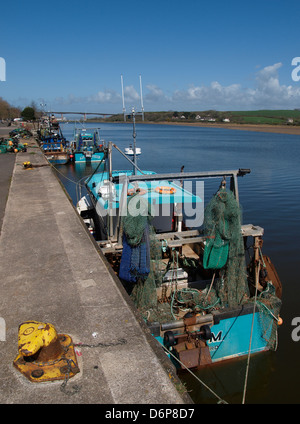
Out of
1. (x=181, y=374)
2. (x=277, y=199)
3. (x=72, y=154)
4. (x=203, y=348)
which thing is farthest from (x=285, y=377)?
(x=72, y=154)

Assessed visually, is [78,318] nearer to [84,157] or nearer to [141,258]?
[141,258]

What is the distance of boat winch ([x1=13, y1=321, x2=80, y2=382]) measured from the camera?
11.0 ft

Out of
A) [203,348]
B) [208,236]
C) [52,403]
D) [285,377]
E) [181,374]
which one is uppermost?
[208,236]

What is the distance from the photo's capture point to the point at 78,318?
4.36 meters

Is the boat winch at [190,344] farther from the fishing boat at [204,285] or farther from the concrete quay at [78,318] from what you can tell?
the concrete quay at [78,318]

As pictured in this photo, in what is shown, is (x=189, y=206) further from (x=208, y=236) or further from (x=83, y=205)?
(x=83, y=205)

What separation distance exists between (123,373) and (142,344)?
517 millimetres

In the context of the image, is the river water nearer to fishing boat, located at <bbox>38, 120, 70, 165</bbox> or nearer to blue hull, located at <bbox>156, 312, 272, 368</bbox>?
blue hull, located at <bbox>156, 312, 272, 368</bbox>

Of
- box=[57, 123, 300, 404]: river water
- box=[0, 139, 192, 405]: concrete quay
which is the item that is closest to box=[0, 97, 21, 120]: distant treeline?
box=[57, 123, 300, 404]: river water

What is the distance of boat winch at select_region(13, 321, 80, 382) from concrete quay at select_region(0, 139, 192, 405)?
77 millimetres

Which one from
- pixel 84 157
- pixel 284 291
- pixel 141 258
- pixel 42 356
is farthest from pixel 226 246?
→ pixel 84 157

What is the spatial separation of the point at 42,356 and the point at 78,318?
34.0 inches

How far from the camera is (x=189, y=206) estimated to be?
30.7 ft

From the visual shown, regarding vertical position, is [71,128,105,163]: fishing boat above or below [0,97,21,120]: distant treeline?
below
